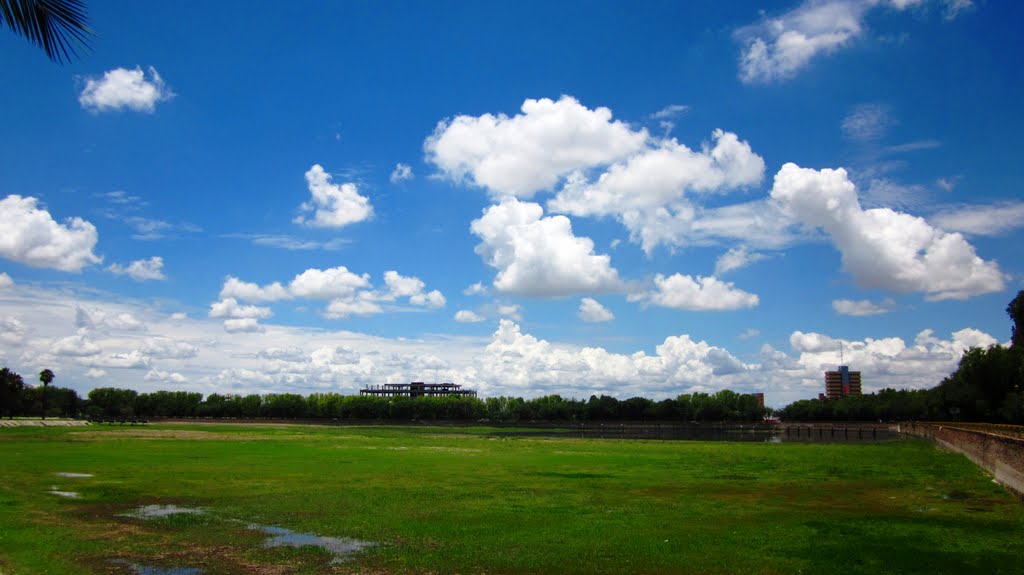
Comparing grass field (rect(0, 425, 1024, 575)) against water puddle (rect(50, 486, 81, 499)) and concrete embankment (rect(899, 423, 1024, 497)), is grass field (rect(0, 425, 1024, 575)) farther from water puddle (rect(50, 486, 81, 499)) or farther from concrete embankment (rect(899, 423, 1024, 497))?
concrete embankment (rect(899, 423, 1024, 497))

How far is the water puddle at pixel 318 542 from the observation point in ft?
65.6

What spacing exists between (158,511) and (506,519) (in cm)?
1380

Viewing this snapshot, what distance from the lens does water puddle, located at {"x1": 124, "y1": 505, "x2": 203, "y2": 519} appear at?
2570 centimetres

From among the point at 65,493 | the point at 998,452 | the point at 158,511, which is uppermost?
the point at 998,452

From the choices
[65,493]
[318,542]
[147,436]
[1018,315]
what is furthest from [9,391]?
[1018,315]

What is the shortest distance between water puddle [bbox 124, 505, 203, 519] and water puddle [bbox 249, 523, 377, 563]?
5741mm

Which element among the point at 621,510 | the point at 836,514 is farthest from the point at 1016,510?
the point at 621,510

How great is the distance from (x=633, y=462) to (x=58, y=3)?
51605 millimetres

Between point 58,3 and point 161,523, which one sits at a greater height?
point 58,3

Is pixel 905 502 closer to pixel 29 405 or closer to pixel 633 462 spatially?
pixel 633 462

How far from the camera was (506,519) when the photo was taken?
83.9ft

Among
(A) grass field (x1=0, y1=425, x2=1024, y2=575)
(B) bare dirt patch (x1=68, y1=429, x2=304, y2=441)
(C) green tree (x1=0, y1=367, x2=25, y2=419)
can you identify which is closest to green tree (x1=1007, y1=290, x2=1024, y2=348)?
(A) grass field (x1=0, y1=425, x2=1024, y2=575)

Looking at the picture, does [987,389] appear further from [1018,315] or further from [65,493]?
[65,493]

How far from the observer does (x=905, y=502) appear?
31.1m
